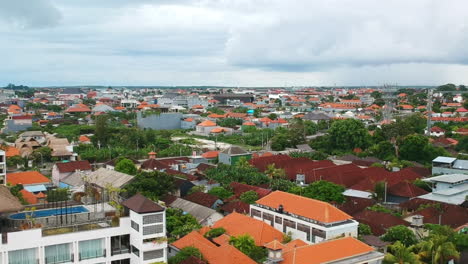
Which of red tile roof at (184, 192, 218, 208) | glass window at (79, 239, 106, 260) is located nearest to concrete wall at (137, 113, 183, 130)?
red tile roof at (184, 192, 218, 208)

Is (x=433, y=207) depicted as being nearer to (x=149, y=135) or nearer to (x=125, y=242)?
(x=125, y=242)

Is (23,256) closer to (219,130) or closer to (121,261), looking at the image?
(121,261)

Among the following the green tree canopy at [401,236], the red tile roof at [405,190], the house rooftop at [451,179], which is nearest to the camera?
the green tree canopy at [401,236]

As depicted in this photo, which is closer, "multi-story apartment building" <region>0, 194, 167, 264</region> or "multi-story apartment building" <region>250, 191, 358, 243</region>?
"multi-story apartment building" <region>0, 194, 167, 264</region>

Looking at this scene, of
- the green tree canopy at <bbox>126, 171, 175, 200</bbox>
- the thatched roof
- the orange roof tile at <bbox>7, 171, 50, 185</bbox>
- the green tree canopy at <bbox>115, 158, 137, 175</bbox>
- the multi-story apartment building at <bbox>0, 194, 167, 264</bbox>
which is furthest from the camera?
the green tree canopy at <bbox>115, 158, 137, 175</bbox>

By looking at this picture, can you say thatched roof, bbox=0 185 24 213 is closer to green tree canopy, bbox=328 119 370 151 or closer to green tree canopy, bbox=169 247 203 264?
green tree canopy, bbox=169 247 203 264

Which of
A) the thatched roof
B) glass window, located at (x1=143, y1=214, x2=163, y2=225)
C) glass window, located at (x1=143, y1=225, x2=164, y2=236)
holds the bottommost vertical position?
glass window, located at (x1=143, y1=225, x2=164, y2=236)

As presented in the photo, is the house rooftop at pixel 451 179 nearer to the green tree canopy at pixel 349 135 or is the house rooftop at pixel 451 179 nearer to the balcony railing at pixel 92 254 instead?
the green tree canopy at pixel 349 135

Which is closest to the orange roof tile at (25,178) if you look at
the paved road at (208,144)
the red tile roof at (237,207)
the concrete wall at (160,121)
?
the red tile roof at (237,207)
